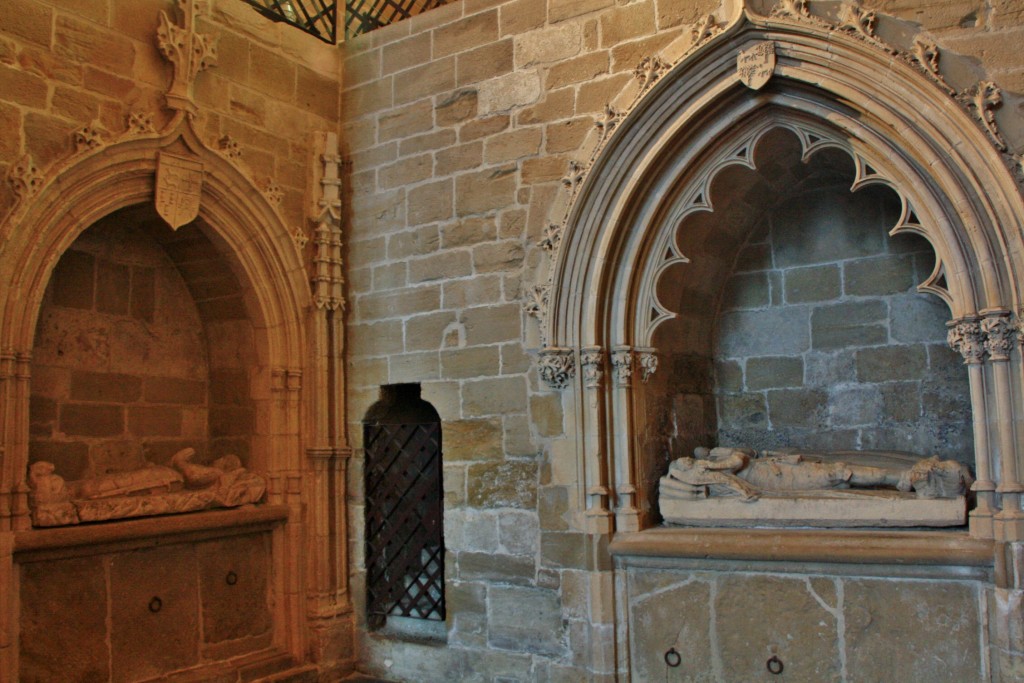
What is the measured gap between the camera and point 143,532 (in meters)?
4.77

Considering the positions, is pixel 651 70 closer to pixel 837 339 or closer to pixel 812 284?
pixel 812 284

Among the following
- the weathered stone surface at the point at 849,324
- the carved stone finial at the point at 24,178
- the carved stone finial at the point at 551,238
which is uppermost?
the carved stone finial at the point at 24,178

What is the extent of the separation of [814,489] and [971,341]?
39.9 inches

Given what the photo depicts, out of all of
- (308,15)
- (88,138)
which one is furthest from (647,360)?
(308,15)

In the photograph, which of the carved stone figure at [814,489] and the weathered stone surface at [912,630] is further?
the carved stone figure at [814,489]

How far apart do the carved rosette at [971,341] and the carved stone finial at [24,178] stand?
415 centimetres

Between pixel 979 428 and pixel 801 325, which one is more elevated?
pixel 801 325

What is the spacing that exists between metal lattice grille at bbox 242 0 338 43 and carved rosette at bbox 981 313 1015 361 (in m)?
4.29

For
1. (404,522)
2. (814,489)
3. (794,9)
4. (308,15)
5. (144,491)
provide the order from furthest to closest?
(308,15) → (404,522) → (144,491) → (814,489) → (794,9)

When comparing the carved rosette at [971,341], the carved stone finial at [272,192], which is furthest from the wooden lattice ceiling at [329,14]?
the carved rosette at [971,341]

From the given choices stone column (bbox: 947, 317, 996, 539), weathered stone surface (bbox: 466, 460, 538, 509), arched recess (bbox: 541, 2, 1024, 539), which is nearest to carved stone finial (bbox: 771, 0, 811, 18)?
arched recess (bbox: 541, 2, 1024, 539)

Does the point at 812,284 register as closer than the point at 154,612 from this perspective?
No

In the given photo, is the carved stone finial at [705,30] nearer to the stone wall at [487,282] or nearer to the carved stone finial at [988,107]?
the stone wall at [487,282]

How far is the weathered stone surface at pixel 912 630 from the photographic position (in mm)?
3906
